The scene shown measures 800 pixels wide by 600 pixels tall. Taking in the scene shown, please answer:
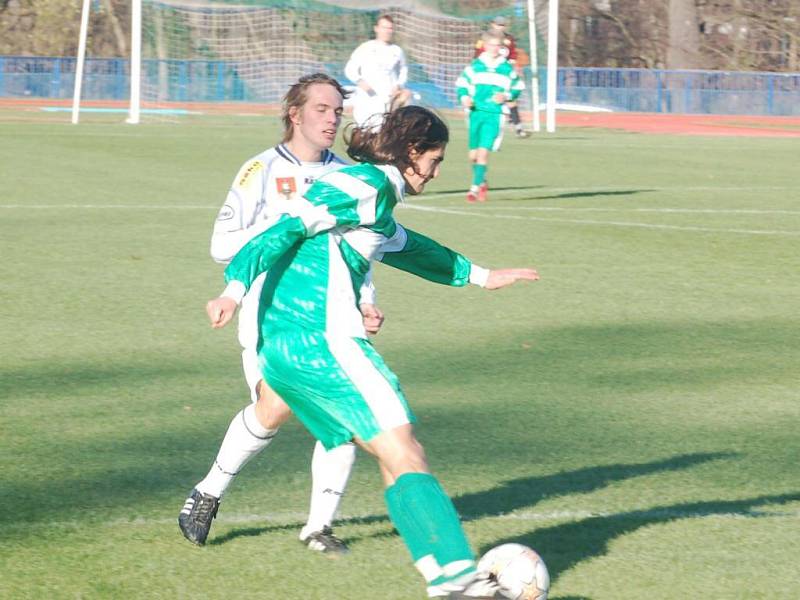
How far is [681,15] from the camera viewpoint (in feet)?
179

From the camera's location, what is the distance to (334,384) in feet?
12.8

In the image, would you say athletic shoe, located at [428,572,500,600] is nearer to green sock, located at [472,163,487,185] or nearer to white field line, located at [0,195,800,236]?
white field line, located at [0,195,800,236]

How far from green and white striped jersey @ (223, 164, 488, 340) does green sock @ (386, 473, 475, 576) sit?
19.6 inches

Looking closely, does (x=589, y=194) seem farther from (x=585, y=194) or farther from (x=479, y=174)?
(x=479, y=174)

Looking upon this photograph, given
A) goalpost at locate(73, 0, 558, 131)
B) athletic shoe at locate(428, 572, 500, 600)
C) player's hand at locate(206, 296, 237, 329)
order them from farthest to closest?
goalpost at locate(73, 0, 558, 131)
player's hand at locate(206, 296, 237, 329)
athletic shoe at locate(428, 572, 500, 600)

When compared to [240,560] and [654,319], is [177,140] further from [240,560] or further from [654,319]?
[240,560]

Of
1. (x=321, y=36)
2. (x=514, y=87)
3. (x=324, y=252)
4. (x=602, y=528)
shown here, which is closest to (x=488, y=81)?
(x=514, y=87)

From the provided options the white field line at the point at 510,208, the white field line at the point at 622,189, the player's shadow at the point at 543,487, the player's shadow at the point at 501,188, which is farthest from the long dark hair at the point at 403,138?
the player's shadow at the point at 501,188

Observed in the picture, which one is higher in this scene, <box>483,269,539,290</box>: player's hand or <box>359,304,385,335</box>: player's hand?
<box>483,269,539,290</box>: player's hand

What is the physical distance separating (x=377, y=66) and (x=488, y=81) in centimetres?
163

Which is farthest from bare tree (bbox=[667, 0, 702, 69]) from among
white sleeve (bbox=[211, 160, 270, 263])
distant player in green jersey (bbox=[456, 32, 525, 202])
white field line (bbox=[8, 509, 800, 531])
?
white sleeve (bbox=[211, 160, 270, 263])

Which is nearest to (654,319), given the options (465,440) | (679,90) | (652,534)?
(465,440)

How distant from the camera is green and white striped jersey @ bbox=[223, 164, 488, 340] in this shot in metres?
3.92

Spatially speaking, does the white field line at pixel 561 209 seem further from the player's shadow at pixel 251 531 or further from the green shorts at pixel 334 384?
the green shorts at pixel 334 384
